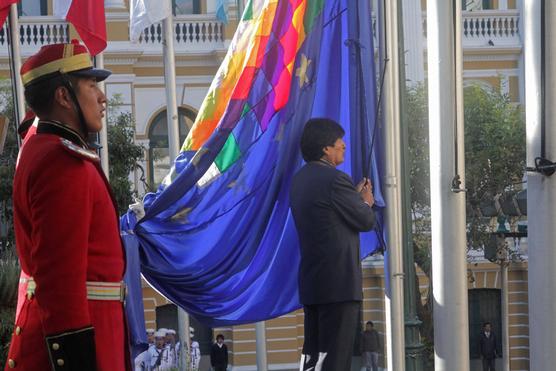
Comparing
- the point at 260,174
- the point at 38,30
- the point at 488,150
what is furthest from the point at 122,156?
the point at 260,174

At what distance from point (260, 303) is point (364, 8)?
194 cm

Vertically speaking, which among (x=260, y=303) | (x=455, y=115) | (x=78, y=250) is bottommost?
(x=260, y=303)

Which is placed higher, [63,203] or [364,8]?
[364,8]

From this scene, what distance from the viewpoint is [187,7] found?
34.3m

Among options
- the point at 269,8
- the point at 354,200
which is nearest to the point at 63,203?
the point at 354,200

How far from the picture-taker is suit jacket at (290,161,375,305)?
6.92 meters

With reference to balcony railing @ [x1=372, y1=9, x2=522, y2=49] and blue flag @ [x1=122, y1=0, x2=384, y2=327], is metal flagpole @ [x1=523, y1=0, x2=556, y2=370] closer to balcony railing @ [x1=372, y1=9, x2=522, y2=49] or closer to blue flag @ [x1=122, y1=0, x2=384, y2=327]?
blue flag @ [x1=122, y1=0, x2=384, y2=327]

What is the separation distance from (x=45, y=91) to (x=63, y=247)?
2.24 ft

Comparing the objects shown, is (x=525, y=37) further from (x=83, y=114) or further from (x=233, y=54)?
(x=83, y=114)

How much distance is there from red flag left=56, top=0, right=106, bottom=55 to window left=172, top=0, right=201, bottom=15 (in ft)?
72.0

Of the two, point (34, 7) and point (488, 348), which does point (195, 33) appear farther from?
point (488, 348)

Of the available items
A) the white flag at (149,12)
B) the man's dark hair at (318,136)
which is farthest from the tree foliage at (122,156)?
the man's dark hair at (318,136)

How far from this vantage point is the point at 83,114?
188 inches

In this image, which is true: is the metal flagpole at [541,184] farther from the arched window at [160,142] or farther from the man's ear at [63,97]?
the arched window at [160,142]
